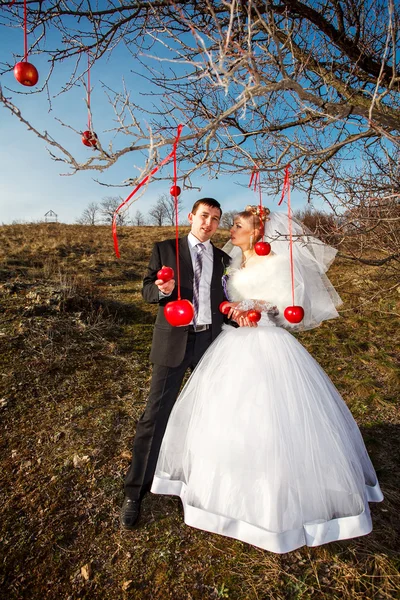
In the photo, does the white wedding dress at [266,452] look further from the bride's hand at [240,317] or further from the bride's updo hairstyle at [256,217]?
the bride's updo hairstyle at [256,217]

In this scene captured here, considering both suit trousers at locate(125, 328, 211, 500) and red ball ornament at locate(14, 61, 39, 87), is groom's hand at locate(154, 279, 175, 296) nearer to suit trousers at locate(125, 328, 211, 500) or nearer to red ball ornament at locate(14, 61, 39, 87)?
suit trousers at locate(125, 328, 211, 500)

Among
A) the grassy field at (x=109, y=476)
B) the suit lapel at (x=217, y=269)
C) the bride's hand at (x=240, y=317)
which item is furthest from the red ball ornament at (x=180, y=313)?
the grassy field at (x=109, y=476)

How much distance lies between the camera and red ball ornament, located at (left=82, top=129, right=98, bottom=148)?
1.82 meters

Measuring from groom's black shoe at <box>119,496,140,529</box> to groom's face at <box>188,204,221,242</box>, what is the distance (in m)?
2.12

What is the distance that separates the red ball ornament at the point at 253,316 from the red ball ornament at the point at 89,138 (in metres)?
1.54

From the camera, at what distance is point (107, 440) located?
3.44m

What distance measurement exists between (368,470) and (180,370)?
1634 millimetres

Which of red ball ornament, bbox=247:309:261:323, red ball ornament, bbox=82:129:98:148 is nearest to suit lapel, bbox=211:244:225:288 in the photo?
red ball ornament, bbox=247:309:261:323

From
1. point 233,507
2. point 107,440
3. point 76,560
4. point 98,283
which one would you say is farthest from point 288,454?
point 98,283

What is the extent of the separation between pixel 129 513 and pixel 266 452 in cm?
116

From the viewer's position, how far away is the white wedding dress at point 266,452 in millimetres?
2123

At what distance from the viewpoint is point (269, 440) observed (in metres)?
2.20

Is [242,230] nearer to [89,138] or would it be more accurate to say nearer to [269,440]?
[89,138]

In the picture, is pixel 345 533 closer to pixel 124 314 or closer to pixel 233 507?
pixel 233 507
